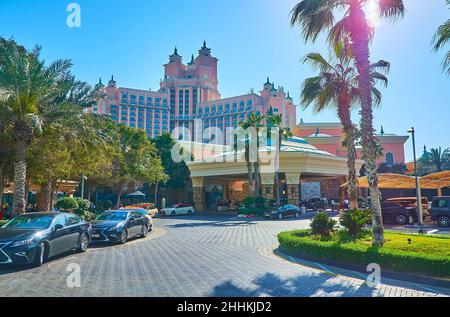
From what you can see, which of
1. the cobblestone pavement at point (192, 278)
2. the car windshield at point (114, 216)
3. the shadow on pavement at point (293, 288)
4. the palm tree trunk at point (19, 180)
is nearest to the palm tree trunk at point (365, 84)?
the cobblestone pavement at point (192, 278)

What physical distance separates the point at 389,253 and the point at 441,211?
53.4 feet

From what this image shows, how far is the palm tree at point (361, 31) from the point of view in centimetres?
1208

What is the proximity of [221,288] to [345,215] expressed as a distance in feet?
27.7

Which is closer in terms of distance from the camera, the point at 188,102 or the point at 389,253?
the point at 389,253

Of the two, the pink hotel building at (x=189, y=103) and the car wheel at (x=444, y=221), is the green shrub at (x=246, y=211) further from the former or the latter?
the pink hotel building at (x=189, y=103)

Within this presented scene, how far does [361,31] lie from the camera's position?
12852 mm

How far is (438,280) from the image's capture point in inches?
326

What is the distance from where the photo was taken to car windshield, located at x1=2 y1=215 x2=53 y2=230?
10734 mm

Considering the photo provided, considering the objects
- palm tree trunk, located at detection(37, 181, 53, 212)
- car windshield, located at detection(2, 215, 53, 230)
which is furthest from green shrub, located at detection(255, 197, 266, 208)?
car windshield, located at detection(2, 215, 53, 230)

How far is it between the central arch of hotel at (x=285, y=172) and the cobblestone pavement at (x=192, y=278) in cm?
2579

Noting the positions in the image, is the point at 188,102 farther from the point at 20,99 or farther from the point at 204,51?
the point at 20,99

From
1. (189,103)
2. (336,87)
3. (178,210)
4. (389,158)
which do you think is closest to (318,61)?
(336,87)
